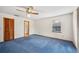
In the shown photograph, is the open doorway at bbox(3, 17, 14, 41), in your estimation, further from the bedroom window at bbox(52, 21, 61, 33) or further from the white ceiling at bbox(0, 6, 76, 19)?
the bedroom window at bbox(52, 21, 61, 33)

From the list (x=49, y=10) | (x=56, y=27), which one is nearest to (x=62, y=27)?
(x=56, y=27)

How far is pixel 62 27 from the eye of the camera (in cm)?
155

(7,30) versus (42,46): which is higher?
(7,30)

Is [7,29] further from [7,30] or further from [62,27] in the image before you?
[62,27]

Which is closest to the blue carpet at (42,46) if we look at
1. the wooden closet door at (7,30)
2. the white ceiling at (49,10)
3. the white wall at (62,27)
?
the white wall at (62,27)

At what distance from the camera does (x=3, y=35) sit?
6.24 ft

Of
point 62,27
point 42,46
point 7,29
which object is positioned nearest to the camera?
point 62,27

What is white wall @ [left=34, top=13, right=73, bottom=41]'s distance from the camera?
1484mm

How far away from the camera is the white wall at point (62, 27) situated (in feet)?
4.87

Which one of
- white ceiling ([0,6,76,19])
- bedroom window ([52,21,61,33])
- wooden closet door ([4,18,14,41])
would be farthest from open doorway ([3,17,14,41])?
bedroom window ([52,21,61,33])

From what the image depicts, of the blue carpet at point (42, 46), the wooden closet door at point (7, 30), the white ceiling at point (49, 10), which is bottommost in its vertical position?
the blue carpet at point (42, 46)

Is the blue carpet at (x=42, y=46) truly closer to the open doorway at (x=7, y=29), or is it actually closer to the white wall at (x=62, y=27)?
the white wall at (x=62, y=27)
